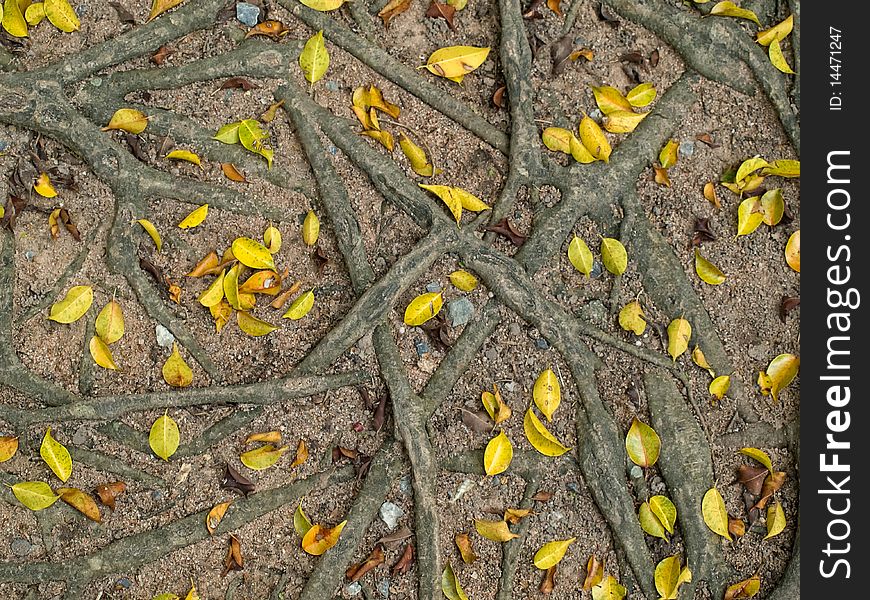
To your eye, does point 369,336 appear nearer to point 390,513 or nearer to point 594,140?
point 390,513

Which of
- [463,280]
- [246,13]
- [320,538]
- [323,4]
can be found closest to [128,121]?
[246,13]

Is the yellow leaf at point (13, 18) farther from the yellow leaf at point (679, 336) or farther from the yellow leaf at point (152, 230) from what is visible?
the yellow leaf at point (679, 336)

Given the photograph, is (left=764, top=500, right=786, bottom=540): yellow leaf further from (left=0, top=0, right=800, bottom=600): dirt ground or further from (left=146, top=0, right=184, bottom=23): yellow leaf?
(left=146, top=0, right=184, bottom=23): yellow leaf

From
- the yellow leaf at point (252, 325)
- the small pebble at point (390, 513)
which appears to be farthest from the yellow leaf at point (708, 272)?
the yellow leaf at point (252, 325)

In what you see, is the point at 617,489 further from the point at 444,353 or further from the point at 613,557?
the point at 444,353

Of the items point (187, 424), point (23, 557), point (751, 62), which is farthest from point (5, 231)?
point (751, 62)
